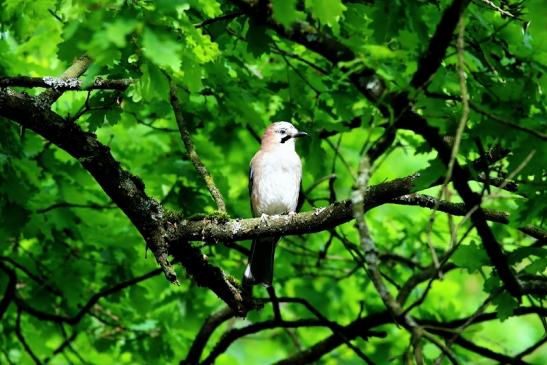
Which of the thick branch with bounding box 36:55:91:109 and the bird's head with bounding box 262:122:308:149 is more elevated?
the bird's head with bounding box 262:122:308:149

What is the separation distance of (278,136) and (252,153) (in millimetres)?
2063

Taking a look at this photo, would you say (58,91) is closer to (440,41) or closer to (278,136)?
(440,41)

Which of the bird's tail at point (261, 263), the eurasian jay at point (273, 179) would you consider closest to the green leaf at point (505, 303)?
the bird's tail at point (261, 263)

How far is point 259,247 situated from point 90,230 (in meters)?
1.55

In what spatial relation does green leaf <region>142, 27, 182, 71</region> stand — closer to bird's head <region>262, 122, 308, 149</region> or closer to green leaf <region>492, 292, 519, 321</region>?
green leaf <region>492, 292, 519, 321</region>

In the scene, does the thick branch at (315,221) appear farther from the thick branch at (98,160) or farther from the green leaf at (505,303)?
the green leaf at (505,303)

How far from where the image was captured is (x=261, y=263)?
25.8ft

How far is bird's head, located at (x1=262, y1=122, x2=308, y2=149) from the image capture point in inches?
309

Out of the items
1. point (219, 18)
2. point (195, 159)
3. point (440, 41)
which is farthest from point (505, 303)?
point (219, 18)

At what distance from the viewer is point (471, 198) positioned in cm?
366

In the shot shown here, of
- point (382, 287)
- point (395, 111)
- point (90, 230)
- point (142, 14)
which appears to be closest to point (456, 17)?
point (395, 111)

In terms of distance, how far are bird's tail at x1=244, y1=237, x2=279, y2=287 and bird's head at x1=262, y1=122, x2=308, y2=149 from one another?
3.18 ft

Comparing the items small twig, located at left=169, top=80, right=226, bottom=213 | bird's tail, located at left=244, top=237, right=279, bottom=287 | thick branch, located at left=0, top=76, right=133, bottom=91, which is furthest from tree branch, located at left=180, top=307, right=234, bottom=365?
thick branch, located at left=0, top=76, right=133, bottom=91

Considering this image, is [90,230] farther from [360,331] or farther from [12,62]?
[360,331]
